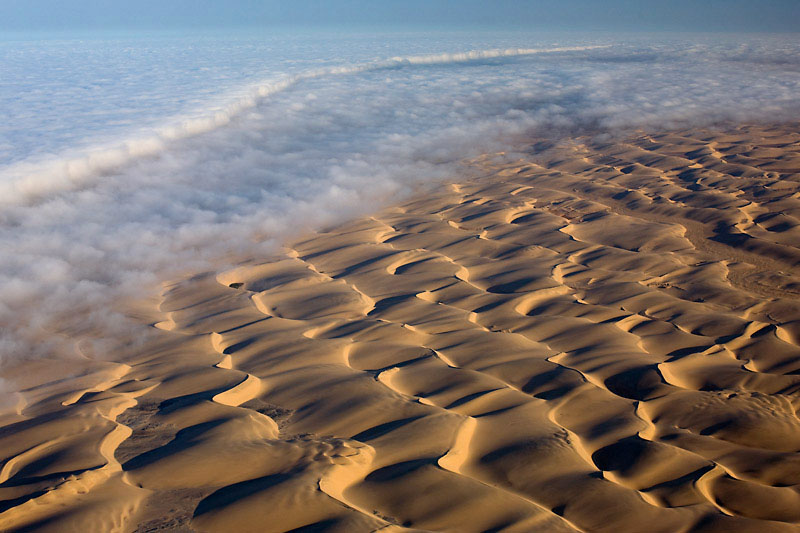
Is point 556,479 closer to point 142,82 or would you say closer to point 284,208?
point 284,208

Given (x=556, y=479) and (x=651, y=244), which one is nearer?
(x=556, y=479)

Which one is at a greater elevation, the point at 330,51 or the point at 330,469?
the point at 330,51

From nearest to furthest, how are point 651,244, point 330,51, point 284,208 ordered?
point 651,244 → point 284,208 → point 330,51

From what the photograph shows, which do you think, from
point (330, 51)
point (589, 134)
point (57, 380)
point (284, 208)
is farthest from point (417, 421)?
point (330, 51)

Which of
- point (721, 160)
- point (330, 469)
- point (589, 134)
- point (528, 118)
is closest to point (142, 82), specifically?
point (528, 118)

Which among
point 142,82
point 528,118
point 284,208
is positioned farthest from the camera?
point 142,82

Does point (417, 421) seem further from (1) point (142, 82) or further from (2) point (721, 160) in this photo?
(1) point (142, 82)
